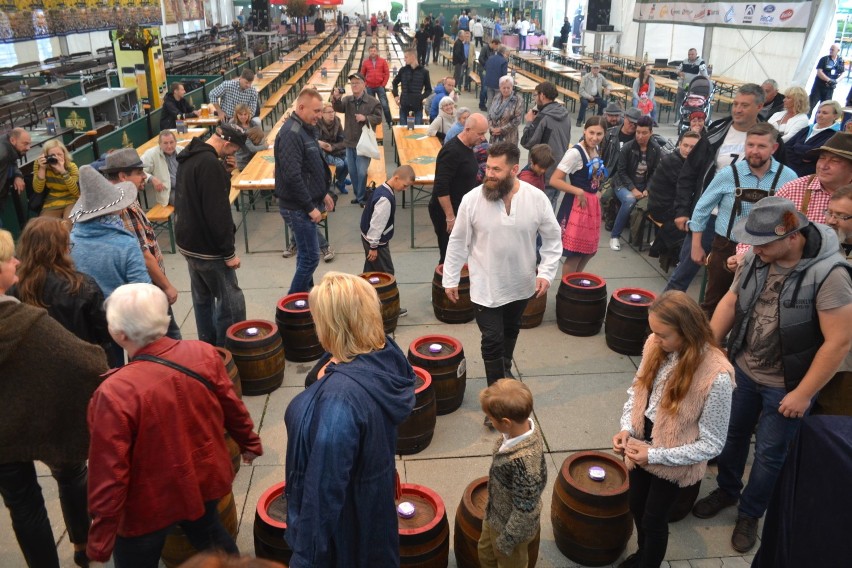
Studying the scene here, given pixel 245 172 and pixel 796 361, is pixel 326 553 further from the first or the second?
pixel 245 172

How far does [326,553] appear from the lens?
222 cm

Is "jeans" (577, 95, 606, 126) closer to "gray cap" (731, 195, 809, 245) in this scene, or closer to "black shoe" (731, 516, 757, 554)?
"gray cap" (731, 195, 809, 245)

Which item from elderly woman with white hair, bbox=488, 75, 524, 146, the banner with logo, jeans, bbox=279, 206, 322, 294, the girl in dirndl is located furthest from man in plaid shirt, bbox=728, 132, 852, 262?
the banner with logo

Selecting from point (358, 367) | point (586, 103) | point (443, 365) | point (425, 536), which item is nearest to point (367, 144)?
point (443, 365)

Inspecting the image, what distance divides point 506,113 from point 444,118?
1589mm

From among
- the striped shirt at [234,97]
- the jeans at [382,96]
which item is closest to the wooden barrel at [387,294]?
the striped shirt at [234,97]

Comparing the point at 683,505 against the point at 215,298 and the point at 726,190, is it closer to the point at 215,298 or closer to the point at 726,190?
the point at 726,190

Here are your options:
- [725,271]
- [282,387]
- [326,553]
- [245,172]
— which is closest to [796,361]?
[725,271]

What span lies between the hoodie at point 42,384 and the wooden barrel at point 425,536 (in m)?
1.52

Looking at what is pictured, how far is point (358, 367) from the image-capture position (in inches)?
86.7

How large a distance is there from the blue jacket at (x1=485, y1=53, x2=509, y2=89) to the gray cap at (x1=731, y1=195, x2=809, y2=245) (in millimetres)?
12726

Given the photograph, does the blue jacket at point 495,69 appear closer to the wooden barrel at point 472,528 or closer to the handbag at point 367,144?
the handbag at point 367,144

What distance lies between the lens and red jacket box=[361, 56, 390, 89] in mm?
14020

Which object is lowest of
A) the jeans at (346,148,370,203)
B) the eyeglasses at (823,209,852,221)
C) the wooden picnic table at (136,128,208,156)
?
the jeans at (346,148,370,203)
